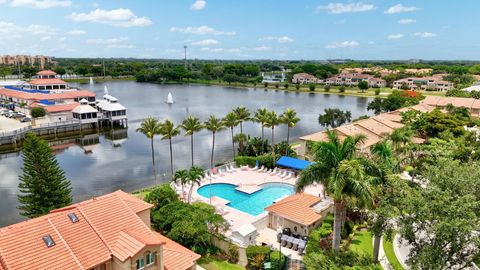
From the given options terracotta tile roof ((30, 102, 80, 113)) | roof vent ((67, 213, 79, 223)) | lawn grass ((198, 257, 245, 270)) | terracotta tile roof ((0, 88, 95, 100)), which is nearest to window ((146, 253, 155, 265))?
roof vent ((67, 213, 79, 223))

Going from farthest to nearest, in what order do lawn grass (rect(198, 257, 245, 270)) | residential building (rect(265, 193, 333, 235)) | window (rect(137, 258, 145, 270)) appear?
residential building (rect(265, 193, 333, 235)) → lawn grass (rect(198, 257, 245, 270)) → window (rect(137, 258, 145, 270))

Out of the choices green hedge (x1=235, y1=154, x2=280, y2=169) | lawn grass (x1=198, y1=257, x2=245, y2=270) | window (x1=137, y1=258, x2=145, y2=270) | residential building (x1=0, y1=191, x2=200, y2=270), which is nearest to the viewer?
residential building (x1=0, y1=191, x2=200, y2=270)

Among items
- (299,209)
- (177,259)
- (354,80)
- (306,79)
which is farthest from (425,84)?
(177,259)

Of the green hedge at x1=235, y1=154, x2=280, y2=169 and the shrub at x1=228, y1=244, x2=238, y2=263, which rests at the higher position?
the green hedge at x1=235, y1=154, x2=280, y2=169

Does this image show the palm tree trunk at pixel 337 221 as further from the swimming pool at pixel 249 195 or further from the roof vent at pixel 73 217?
the roof vent at pixel 73 217

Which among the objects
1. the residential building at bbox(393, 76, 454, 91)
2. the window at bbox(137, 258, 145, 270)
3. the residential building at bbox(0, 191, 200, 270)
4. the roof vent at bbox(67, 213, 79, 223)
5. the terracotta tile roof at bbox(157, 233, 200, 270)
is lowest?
the terracotta tile roof at bbox(157, 233, 200, 270)

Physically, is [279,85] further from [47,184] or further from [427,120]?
[47,184]

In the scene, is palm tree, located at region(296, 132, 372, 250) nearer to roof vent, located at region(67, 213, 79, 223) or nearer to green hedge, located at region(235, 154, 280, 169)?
roof vent, located at region(67, 213, 79, 223)
